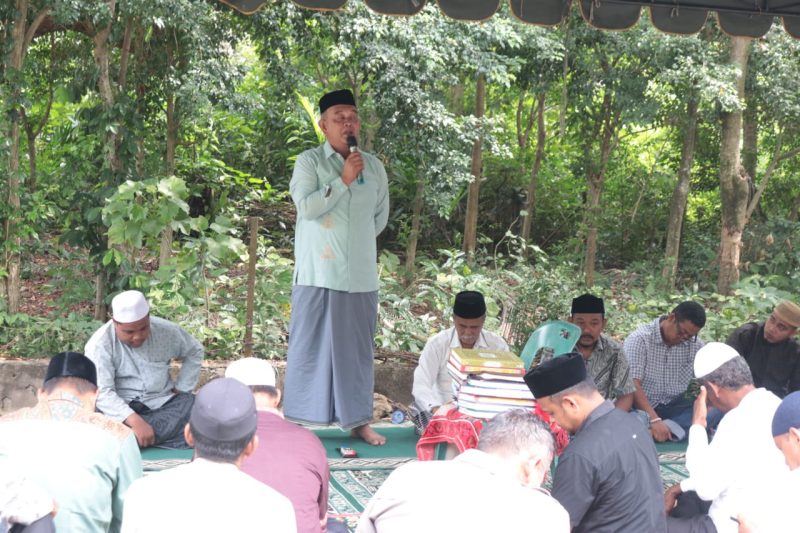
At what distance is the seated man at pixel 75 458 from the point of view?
8.89 feet

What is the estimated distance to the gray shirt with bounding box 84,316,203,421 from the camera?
5.03m

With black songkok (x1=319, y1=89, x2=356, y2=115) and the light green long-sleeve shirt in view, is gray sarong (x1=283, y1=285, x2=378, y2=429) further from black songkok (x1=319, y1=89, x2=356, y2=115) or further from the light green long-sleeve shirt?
black songkok (x1=319, y1=89, x2=356, y2=115)

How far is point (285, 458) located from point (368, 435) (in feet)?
8.42

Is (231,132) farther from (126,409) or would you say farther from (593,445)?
(593,445)

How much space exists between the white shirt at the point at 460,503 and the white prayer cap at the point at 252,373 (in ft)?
2.67

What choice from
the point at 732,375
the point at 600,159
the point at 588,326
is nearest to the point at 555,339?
the point at 588,326

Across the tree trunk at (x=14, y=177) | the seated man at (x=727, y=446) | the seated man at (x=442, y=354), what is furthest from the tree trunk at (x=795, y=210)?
the tree trunk at (x=14, y=177)

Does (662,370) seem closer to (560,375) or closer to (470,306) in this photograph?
(470,306)

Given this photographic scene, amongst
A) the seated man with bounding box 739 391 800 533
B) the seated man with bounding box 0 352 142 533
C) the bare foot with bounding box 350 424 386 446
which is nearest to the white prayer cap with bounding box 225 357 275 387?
the seated man with bounding box 0 352 142 533

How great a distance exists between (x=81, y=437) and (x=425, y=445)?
1.63 metres

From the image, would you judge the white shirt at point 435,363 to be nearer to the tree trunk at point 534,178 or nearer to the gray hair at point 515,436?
the gray hair at point 515,436

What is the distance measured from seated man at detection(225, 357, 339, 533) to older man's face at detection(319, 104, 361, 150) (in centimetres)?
215

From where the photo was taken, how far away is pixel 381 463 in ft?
16.7

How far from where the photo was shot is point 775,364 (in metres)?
5.68
